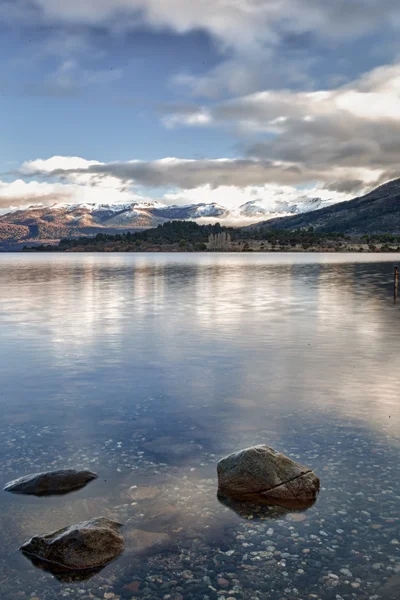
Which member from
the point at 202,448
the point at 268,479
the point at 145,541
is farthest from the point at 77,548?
the point at 202,448

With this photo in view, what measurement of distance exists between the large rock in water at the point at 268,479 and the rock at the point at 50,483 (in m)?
3.17

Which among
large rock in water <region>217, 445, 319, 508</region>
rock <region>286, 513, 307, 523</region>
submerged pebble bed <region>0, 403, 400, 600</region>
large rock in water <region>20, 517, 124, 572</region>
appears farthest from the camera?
large rock in water <region>217, 445, 319, 508</region>

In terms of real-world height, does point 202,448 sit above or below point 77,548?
above

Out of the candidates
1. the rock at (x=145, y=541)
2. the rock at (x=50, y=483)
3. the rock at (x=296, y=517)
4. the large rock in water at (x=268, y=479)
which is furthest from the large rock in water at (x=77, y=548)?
the rock at (x=296, y=517)

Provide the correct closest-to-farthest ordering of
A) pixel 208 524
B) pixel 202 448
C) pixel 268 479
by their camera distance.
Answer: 1. pixel 208 524
2. pixel 268 479
3. pixel 202 448

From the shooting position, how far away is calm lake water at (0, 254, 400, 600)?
10.5 meters

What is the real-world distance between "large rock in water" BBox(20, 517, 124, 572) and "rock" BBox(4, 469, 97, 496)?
2355mm

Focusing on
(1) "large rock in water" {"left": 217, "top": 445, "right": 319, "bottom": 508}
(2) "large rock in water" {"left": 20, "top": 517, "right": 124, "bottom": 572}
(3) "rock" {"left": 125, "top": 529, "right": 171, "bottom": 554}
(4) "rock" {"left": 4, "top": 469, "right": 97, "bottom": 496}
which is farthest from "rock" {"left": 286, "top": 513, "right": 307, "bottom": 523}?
(4) "rock" {"left": 4, "top": 469, "right": 97, "bottom": 496}

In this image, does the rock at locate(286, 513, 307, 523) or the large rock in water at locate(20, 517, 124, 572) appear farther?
the rock at locate(286, 513, 307, 523)

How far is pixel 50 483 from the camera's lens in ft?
45.0

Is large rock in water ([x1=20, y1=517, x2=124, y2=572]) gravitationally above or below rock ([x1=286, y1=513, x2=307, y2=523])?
above

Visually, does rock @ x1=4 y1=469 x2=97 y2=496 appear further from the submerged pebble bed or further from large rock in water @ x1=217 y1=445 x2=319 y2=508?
large rock in water @ x1=217 y1=445 x2=319 y2=508

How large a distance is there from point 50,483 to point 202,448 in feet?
13.6

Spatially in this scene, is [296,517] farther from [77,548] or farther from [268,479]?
[77,548]
